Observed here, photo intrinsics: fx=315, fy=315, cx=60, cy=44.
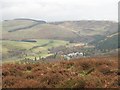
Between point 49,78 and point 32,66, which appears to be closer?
point 49,78

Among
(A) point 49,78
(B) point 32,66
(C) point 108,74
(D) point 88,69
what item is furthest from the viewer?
(B) point 32,66

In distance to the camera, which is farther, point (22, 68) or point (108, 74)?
point (22, 68)

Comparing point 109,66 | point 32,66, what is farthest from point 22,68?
point 109,66

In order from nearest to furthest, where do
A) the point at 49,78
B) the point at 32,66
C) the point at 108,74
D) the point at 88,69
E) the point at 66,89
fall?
→ the point at 66,89
the point at 49,78
the point at 108,74
the point at 88,69
the point at 32,66

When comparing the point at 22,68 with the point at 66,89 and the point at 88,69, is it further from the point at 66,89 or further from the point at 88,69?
the point at 66,89

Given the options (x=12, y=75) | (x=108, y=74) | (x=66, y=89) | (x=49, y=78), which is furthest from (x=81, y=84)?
(x=12, y=75)

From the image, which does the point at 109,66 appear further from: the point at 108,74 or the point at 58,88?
the point at 58,88
